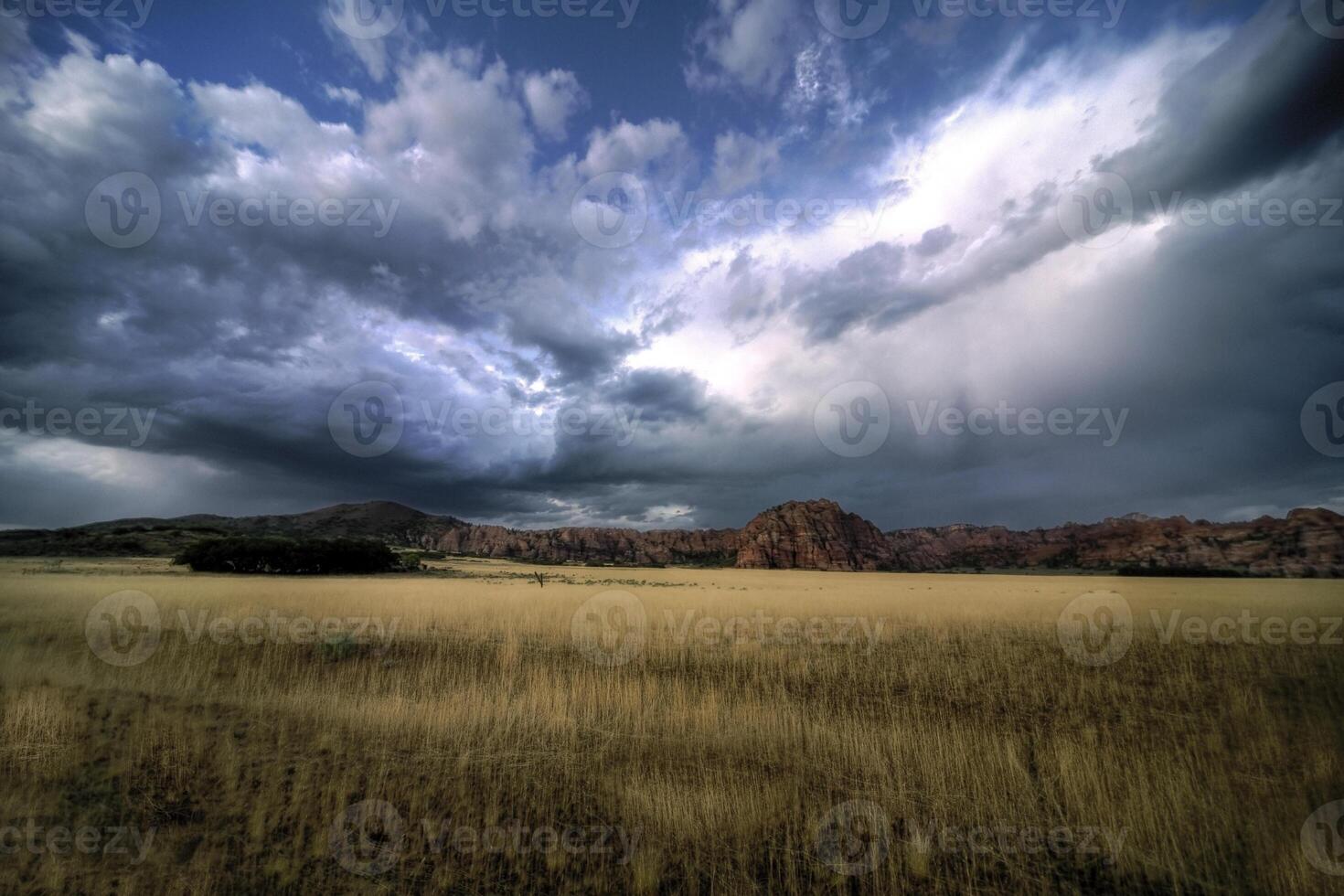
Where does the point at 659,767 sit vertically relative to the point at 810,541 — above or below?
below

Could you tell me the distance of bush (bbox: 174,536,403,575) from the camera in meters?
44.2

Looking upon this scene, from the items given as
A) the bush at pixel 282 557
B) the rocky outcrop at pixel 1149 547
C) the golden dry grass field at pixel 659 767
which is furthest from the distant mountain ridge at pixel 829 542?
the golden dry grass field at pixel 659 767

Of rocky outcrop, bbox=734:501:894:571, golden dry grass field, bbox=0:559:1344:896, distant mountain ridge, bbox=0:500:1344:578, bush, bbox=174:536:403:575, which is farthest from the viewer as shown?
rocky outcrop, bbox=734:501:894:571

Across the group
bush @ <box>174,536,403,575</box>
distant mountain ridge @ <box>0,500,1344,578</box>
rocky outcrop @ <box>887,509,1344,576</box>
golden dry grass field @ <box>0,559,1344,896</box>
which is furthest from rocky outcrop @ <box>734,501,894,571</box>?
golden dry grass field @ <box>0,559,1344,896</box>

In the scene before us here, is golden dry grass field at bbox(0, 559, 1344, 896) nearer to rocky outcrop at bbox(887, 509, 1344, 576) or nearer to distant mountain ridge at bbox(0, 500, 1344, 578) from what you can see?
distant mountain ridge at bbox(0, 500, 1344, 578)

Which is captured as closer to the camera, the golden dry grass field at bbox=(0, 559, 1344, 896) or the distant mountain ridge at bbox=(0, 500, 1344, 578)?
the golden dry grass field at bbox=(0, 559, 1344, 896)

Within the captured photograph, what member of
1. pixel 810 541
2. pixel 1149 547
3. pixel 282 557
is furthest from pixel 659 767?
pixel 1149 547

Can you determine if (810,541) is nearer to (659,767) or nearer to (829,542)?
(829,542)

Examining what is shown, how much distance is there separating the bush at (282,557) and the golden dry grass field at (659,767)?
1460 inches

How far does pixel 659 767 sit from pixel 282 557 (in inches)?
2131

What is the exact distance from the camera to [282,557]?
155 feet

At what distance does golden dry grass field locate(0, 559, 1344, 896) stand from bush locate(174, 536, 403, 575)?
37.1 meters

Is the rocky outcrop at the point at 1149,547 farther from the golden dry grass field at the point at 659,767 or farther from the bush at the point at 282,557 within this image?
the bush at the point at 282,557

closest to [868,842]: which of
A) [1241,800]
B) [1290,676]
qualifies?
[1241,800]
